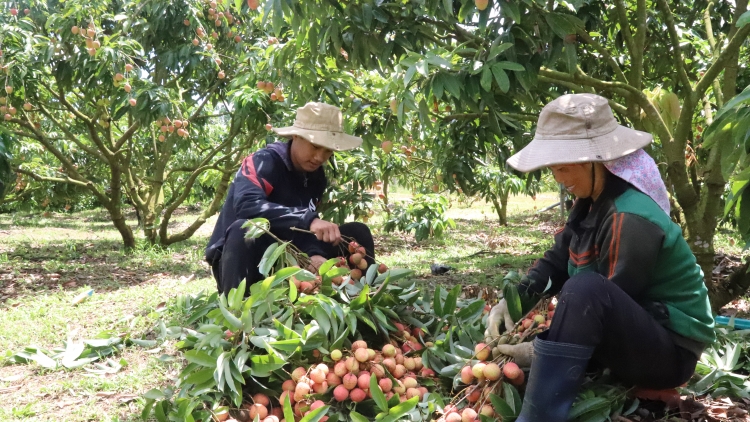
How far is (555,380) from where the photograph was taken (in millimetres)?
1419

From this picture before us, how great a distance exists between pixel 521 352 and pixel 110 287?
12.4 feet

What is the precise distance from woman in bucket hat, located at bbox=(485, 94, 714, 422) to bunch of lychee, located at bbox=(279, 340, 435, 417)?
356 millimetres

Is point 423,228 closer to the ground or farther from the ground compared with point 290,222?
closer to the ground

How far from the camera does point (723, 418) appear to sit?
1.62m

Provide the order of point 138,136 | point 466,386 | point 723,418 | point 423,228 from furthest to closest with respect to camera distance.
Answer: point 138,136, point 423,228, point 466,386, point 723,418

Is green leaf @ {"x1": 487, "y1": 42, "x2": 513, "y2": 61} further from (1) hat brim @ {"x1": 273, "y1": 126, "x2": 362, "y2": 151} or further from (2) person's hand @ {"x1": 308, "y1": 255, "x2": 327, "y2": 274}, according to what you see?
(2) person's hand @ {"x1": 308, "y1": 255, "x2": 327, "y2": 274}

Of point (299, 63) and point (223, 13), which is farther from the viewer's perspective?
point (223, 13)

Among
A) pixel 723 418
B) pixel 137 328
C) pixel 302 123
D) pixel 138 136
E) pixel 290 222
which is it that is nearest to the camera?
pixel 723 418

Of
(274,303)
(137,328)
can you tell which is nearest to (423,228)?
(137,328)

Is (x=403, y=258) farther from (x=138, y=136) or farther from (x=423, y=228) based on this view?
(x=138, y=136)

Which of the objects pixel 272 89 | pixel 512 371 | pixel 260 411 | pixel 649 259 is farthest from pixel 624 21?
pixel 272 89

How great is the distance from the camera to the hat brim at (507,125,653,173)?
1.56 metres

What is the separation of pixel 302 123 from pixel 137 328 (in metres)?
1.41

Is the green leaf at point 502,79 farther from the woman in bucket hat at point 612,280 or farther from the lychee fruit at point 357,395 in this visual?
the lychee fruit at point 357,395
